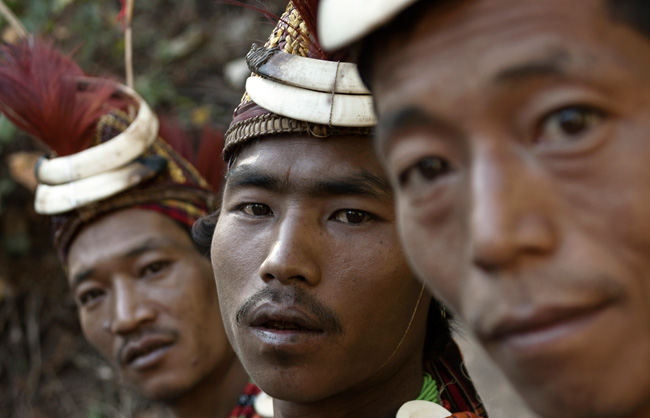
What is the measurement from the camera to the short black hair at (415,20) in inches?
44.9

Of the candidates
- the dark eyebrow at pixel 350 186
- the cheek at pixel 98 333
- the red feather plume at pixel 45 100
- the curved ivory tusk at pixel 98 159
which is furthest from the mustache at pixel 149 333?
the dark eyebrow at pixel 350 186

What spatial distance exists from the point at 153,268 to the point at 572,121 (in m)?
2.62

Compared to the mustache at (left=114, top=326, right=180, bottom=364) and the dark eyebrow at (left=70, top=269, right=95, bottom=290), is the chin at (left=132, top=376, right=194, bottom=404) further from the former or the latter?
the dark eyebrow at (left=70, top=269, right=95, bottom=290)

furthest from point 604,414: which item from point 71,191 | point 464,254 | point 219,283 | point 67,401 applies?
point 67,401

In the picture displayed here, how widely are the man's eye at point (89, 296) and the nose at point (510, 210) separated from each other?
2.64 m

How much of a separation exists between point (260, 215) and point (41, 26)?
15.5 ft

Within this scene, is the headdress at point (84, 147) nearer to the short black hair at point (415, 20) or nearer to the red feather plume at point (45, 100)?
the red feather plume at point (45, 100)

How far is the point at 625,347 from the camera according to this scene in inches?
44.1

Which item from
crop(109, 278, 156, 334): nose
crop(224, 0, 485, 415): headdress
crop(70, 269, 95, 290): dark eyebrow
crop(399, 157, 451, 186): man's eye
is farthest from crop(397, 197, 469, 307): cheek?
crop(70, 269, 95, 290): dark eyebrow

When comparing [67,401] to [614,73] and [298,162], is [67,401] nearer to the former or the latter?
[298,162]

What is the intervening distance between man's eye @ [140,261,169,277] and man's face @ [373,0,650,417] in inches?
96.4

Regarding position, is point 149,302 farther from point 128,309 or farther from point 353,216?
point 353,216

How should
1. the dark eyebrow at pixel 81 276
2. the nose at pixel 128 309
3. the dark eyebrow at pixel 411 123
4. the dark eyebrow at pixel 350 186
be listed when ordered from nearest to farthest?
the dark eyebrow at pixel 411 123, the dark eyebrow at pixel 350 186, the nose at pixel 128 309, the dark eyebrow at pixel 81 276

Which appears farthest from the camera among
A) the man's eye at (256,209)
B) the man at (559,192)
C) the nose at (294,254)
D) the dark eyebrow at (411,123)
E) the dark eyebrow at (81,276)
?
the dark eyebrow at (81,276)
